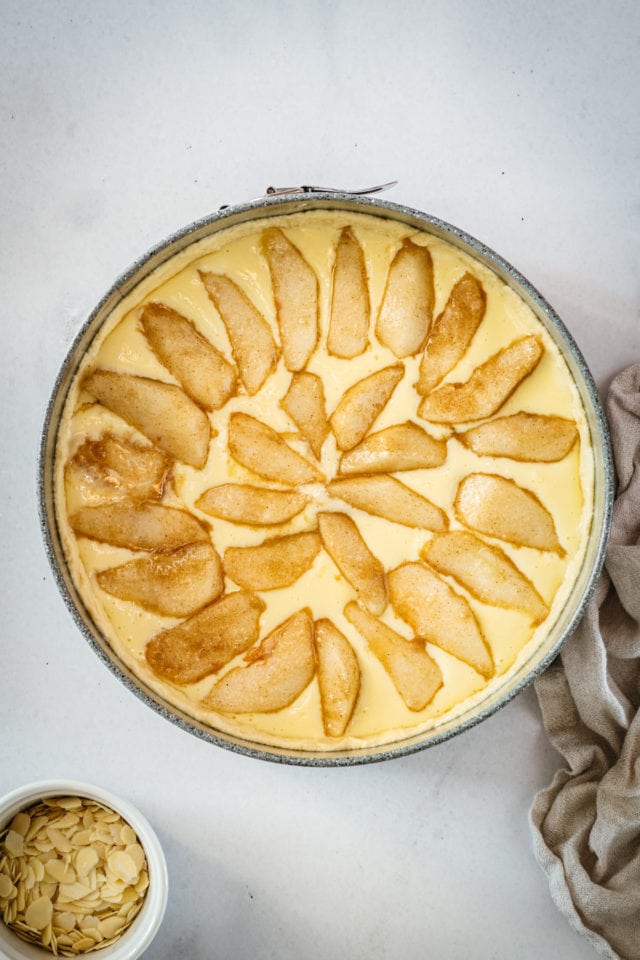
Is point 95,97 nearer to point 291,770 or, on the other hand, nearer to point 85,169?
point 85,169

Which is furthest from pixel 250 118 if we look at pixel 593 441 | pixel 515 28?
pixel 593 441

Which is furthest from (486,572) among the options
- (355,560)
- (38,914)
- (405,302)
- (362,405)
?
(38,914)

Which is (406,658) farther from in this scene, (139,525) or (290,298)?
(290,298)

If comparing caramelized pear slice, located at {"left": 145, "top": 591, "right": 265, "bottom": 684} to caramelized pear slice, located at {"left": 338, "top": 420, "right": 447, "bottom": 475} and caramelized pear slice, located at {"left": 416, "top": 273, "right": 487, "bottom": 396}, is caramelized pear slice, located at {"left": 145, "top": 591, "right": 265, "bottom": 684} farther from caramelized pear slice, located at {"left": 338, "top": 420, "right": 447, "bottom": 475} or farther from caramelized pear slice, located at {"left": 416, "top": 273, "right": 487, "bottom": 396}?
caramelized pear slice, located at {"left": 416, "top": 273, "right": 487, "bottom": 396}

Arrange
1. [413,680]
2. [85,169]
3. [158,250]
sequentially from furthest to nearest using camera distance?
[85,169], [413,680], [158,250]

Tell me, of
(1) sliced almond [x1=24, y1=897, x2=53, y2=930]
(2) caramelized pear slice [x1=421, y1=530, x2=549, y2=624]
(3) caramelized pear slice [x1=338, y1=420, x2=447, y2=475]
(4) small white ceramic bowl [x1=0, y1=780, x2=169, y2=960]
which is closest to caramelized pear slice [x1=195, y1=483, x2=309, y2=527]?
(3) caramelized pear slice [x1=338, y1=420, x2=447, y2=475]
